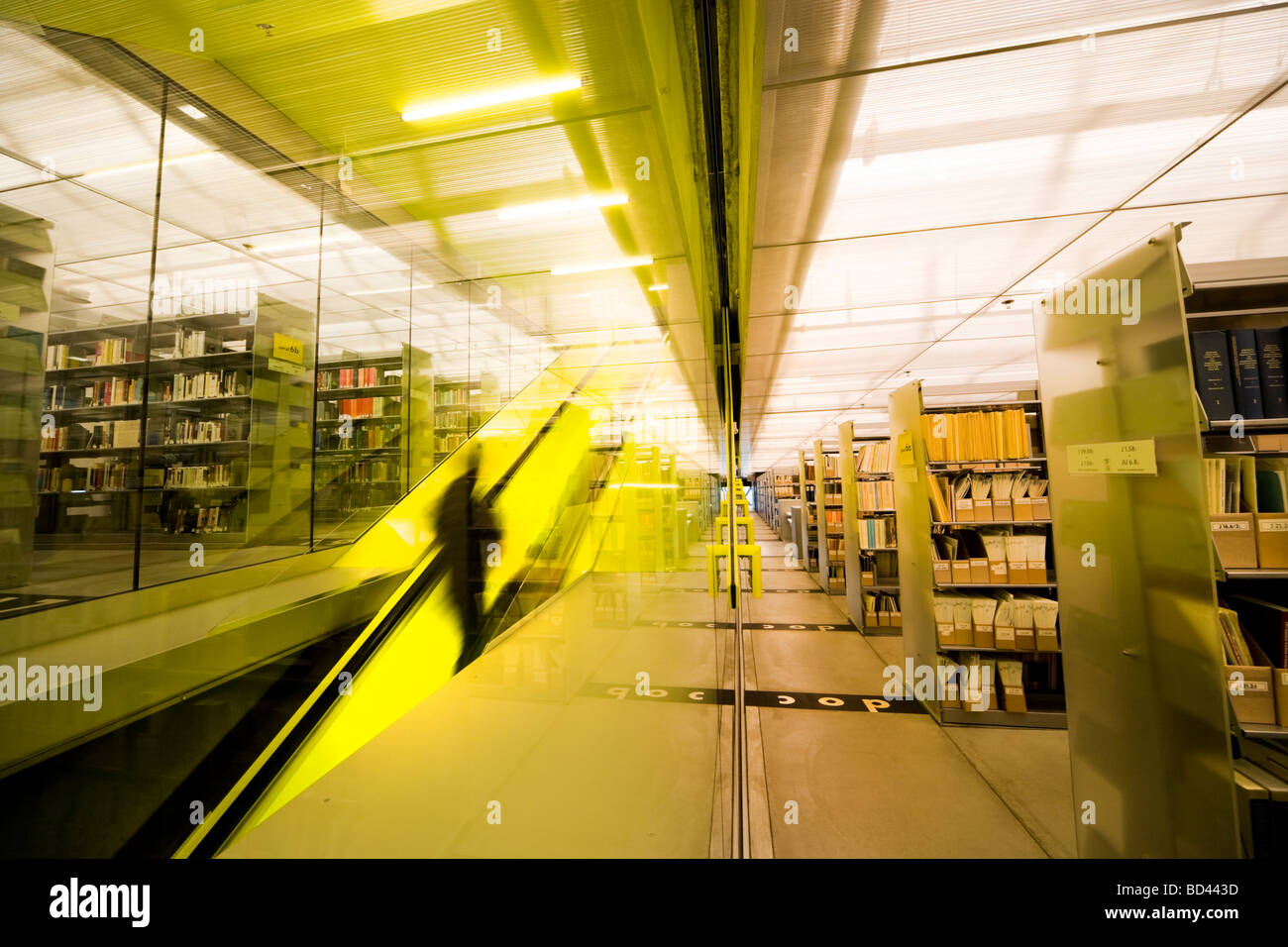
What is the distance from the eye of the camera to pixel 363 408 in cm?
690

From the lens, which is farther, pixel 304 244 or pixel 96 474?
pixel 96 474

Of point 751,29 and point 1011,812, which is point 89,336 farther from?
point 1011,812

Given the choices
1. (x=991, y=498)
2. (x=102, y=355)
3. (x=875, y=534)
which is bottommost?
(x=875, y=534)

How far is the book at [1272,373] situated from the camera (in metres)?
1.96

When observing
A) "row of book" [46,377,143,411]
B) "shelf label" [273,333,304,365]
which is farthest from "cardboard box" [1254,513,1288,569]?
"row of book" [46,377,143,411]

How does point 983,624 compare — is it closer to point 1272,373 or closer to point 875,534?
point 875,534

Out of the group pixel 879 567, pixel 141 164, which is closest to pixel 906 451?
pixel 879 567

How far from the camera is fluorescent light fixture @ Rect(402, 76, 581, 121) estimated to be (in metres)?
1.16

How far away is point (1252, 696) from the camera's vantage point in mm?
1733

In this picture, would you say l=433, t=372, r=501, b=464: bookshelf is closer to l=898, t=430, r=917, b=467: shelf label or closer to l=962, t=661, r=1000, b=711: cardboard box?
l=898, t=430, r=917, b=467: shelf label

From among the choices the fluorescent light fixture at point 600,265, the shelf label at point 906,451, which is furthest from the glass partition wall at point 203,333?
the shelf label at point 906,451

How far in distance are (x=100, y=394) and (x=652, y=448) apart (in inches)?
257

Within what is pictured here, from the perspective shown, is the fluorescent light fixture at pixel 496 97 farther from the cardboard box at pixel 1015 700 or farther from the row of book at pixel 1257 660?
the cardboard box at pixel 1015 700
